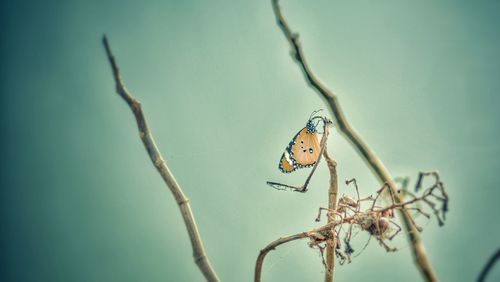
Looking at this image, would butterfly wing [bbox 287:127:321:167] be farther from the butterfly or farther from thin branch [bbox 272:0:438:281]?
thin branch [bbox 272:0:438:281]

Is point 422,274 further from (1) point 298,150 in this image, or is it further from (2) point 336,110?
(1) point 298,150

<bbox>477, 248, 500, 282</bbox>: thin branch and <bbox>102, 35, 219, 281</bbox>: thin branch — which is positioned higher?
<bbox>102, 35, 219, 281</bbox>: thin branch

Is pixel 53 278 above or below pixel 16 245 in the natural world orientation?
below

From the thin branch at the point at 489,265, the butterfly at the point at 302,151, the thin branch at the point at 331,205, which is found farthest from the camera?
the butterfly at the point at 302,151

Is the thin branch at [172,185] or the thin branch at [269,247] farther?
the thin branch at [269,247]

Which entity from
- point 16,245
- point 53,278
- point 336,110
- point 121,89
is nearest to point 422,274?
point 336,110

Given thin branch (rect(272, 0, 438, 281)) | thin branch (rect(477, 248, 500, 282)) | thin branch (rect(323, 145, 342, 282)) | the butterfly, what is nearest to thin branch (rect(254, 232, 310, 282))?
thin branch (rect(323, 145, 342, 282))

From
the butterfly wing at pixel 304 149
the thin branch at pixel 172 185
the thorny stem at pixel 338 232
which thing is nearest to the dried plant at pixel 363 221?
the thorny stem at pixel 338 232

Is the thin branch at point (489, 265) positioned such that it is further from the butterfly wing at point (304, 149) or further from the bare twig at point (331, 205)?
the butterfly wing at point (304, 149)
